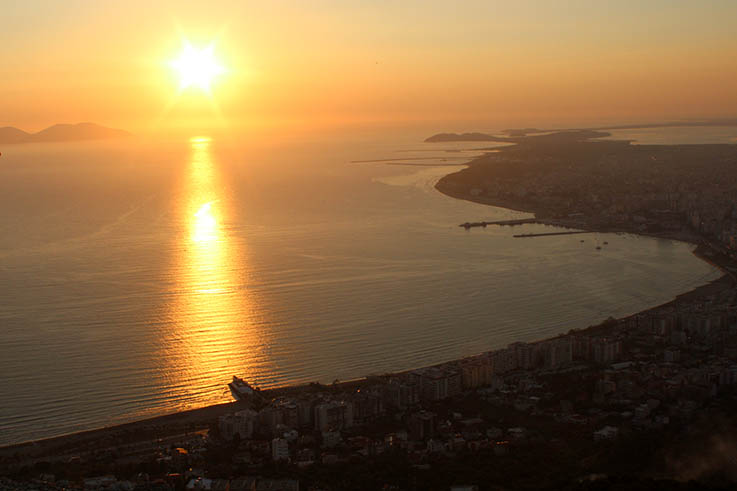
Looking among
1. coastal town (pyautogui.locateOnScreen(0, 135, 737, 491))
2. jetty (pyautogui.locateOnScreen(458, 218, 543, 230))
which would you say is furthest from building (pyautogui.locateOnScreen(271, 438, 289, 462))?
jetty (pyautogui.locateOnScreen(458, 218, 543, 230))

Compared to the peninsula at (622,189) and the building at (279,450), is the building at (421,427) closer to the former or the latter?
the building at (279,450)

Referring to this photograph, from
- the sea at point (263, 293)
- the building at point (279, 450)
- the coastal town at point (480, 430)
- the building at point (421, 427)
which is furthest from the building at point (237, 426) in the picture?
the building at point (421, 427)

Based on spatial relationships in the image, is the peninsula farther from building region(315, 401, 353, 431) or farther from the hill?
the hill

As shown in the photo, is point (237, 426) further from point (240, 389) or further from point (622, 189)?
point (622, 189)

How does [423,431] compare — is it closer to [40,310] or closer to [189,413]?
[189,413]

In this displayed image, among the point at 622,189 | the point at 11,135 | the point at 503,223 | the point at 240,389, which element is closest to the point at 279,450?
the point at 240,389

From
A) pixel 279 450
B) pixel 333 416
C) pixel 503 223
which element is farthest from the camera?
pixel 503 223
